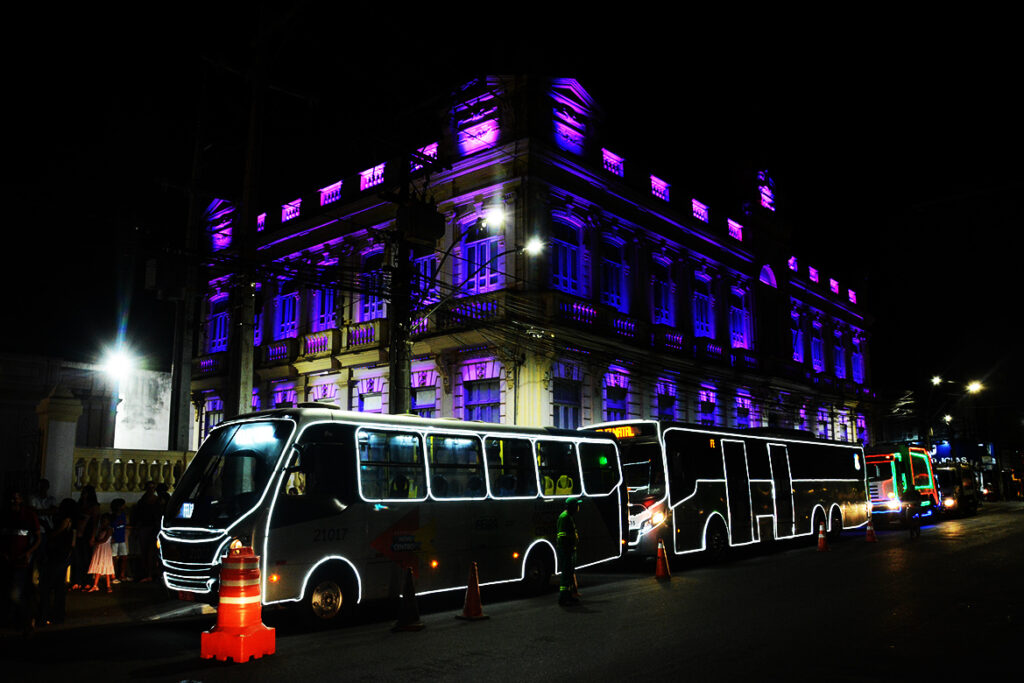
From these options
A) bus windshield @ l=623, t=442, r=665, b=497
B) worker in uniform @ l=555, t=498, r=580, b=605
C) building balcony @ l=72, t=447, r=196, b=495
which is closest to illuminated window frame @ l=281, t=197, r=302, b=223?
building balcony @ l=72, t=447, r=196, b=495

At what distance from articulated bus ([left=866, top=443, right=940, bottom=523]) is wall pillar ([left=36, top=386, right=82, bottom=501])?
26982 mm

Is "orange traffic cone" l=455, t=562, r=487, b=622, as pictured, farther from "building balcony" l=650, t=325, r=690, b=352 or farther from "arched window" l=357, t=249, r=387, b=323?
"building balcony" l=650, t=325, r=690, b=352

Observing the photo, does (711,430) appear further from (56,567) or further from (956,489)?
(956,489)

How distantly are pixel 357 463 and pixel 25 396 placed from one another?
1984cm

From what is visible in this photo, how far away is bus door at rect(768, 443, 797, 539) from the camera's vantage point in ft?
72.0

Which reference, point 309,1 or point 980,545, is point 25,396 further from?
point 980,545

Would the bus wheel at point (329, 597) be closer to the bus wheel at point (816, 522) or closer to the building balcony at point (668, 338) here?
the bus wheel at point (816, 522)

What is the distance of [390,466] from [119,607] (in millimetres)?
4848

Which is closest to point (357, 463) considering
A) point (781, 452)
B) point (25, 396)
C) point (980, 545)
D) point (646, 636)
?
point (646, 636)

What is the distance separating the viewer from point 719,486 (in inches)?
770

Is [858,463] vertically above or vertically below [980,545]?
above

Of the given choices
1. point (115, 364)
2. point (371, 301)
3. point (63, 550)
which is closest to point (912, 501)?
point (371, 301)

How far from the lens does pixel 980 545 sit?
20469 millimetres

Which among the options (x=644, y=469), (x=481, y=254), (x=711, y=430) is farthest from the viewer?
(x=481, y=254)
